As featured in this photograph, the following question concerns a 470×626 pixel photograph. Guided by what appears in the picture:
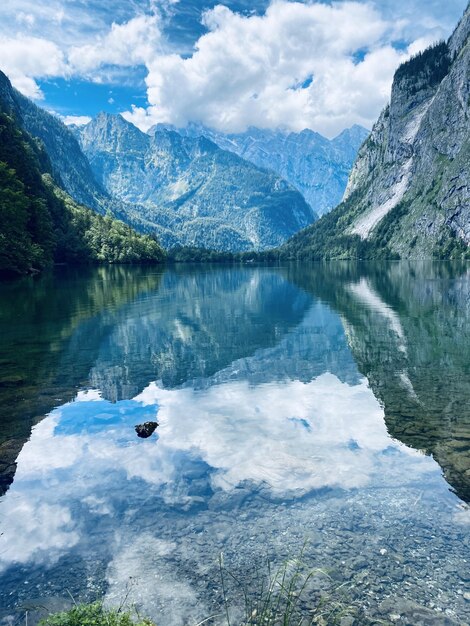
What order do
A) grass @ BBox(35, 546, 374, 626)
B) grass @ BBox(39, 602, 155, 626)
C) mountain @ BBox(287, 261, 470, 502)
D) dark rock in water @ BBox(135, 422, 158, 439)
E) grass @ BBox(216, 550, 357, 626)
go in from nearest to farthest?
1. grass @ BBox(39, 602, 155, 626)
2. grass @ BBox(35, 546, 374, 626)
3. grass @ BBox(216, 550, 357, 626)
4. mountain @ BBox(287, 261, 470, 502)
5. dark rock in water @ BBox(135, 422, 158, 439)

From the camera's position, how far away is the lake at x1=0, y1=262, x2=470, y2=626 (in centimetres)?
1216

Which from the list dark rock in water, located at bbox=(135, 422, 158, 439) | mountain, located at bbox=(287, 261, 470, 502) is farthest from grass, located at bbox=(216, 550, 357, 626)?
dark rock in water, located at bbox=(135, 422, 158, 439)

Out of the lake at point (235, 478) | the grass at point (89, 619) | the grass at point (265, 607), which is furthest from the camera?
the lake at point (235, 478)

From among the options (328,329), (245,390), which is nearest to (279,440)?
(245,390)

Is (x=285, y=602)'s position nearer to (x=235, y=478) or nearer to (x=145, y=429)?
(x=235, y=478)

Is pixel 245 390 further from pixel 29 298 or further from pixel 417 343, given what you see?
pixel 29 298

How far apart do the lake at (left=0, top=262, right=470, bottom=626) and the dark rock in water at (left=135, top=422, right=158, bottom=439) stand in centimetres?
38

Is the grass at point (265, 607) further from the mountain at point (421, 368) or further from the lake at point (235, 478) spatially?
the mountain at point (421, 368)

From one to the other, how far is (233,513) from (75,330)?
40848mm

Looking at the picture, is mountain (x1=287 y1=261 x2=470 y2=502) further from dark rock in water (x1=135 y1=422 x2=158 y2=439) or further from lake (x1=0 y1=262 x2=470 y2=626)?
dark rock in water (x1=135 y1=422 x2=158 y2=439)

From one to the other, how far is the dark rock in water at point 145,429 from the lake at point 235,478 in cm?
38

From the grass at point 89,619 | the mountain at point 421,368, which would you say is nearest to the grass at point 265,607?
the grass at point 89,619

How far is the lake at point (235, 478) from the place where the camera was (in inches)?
479

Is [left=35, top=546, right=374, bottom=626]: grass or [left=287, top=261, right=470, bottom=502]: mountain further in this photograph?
[left=287, top=261, right=470, bottom=502]: mountain
